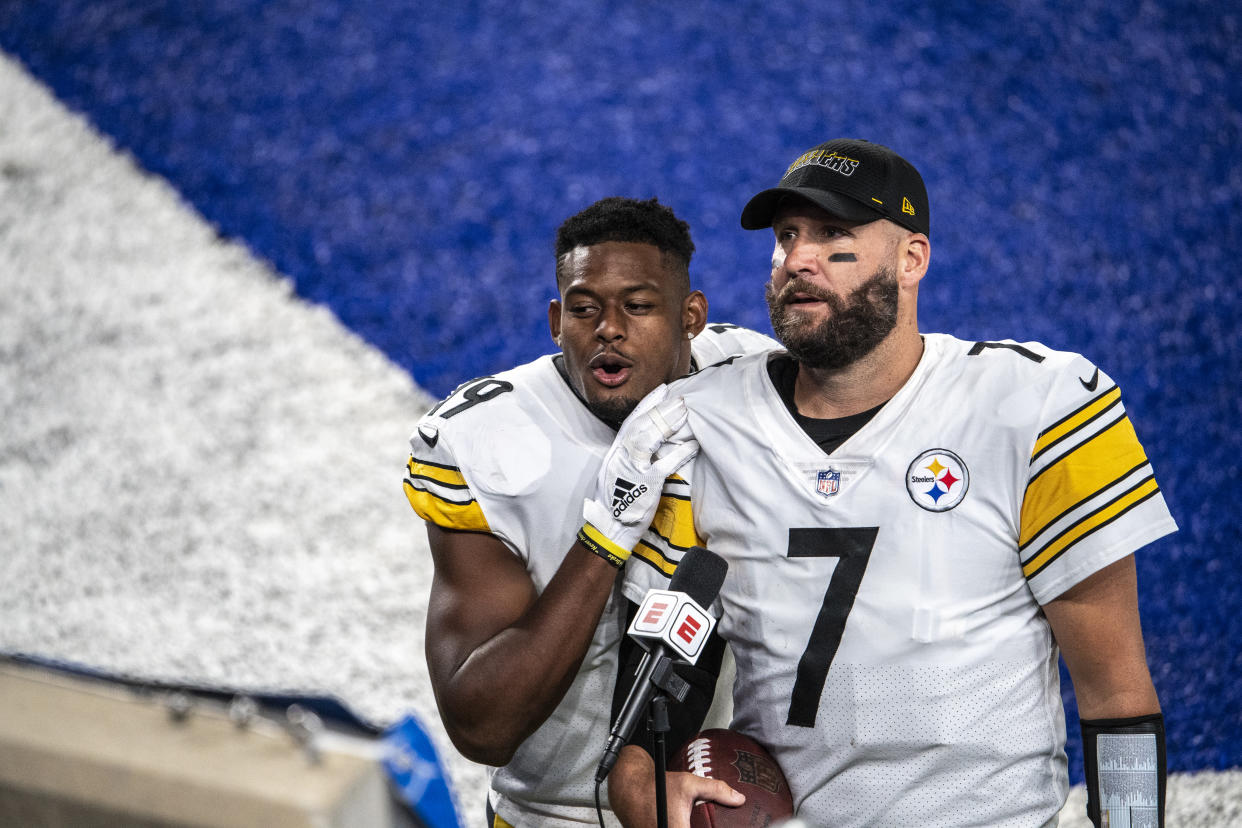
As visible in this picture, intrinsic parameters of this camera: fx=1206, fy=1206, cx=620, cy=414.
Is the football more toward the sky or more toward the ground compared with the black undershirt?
more toward the ground

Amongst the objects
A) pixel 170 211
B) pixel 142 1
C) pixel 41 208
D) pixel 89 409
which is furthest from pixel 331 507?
pixel 142 1

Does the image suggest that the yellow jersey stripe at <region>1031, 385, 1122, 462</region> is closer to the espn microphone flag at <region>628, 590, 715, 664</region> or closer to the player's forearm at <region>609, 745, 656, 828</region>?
the espn microphone flag at <region>628, 590, 715, 664</region>

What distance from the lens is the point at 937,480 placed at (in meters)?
1.55

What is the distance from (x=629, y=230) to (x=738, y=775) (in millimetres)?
851

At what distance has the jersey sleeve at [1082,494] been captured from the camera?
1.46 meters

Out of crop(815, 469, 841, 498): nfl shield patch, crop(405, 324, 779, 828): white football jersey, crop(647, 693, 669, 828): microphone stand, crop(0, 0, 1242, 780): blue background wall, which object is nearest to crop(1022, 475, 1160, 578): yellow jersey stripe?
crop(815, 469, 841, 498): nfl shield patch

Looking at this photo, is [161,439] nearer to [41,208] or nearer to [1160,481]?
[41,208]

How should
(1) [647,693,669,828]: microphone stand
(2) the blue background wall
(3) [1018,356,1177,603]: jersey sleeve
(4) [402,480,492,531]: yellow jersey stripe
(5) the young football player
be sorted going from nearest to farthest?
(1) [647,693,669,828]: microphone stand < (3) [1018,356,1177,603]: jersey sleeve < (5) the young football player < (4) [402,480,492,531]: yellow jersey stripe < (2) the blue background wall

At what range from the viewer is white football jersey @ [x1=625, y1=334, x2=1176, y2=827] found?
1500mm

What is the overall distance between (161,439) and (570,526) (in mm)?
2497

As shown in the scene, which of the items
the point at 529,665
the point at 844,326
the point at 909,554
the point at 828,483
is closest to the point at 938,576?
the point at 909,554

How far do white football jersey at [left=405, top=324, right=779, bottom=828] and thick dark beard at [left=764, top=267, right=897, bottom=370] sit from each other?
0.40 metres

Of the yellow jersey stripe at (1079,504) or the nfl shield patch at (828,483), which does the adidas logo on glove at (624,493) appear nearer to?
the nfl shield patch at (828,483)

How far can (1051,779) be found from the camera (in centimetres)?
154
